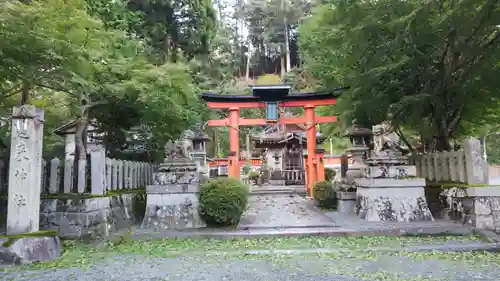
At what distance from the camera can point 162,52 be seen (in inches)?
627

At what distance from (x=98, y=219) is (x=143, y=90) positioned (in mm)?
3052

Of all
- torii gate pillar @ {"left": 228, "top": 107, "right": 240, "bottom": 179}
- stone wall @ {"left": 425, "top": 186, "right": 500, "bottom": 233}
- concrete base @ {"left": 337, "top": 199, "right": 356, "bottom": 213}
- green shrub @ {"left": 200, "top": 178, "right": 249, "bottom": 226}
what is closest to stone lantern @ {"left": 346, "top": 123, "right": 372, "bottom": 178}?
concrete base @ {"left": 337, "top": 199, "right": 356, "bottom": 213}

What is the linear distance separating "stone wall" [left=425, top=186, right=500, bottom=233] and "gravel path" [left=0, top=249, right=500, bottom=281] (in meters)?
2.66

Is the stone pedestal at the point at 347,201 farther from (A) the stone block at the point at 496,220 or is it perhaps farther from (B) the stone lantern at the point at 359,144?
(A) the stone block at the point at 496,220

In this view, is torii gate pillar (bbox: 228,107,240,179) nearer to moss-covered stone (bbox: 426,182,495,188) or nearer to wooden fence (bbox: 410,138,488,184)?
wooden fence (bbox: 410,138,488,184)

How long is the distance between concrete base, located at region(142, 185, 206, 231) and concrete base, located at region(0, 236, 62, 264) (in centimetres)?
282

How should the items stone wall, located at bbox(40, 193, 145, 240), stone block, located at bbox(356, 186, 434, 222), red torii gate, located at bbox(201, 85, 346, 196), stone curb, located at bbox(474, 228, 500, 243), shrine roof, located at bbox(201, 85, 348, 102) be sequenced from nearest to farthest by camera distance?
stone curb, located at bbox(474, 228, 500, 243) → stone wall, located at bbox(40, 193, 145, 240) → stone block, located at bbox(356, 186, 434, 222) → shrine roof, located at bbox(201, 85, 348, 102) → red torii gate, located at bbox(201, 85, 346, 196)

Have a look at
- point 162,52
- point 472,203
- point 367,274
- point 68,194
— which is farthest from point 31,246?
point 162,52

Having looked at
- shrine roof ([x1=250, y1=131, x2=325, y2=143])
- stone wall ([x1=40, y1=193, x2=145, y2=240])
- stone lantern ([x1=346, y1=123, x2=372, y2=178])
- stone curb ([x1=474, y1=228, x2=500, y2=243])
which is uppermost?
shrine roof ([x1=250, y1=131, x2=325, y2=143])

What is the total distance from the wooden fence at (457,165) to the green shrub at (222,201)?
17.4 feet

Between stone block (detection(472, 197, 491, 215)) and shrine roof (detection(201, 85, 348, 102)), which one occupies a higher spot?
shrine roof (detection(201, 85, 348, 102))


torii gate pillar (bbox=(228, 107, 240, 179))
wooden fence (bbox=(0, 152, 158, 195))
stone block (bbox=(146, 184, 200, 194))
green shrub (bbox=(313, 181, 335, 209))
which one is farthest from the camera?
torii gate pillar (bbox=(228, 107, 240, 179))

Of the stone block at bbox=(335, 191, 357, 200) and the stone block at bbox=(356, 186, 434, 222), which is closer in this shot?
the stone block at bbox=(356, 186, 434, 222)

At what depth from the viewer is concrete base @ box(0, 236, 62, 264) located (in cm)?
551
